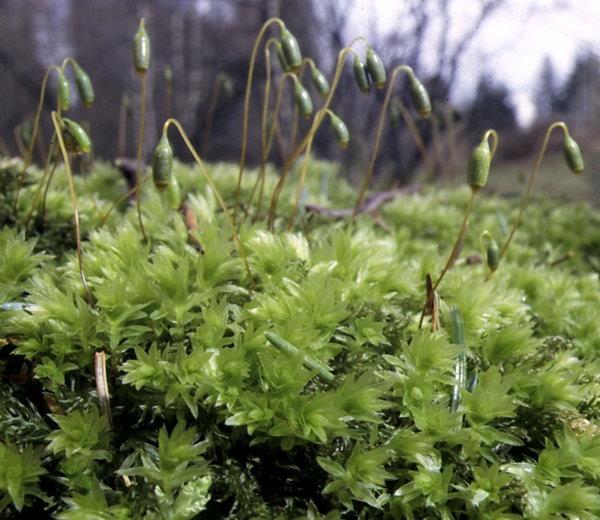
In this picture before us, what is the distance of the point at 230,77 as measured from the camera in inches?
269

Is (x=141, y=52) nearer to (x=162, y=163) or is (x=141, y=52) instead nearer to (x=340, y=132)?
(x=162, y=163)

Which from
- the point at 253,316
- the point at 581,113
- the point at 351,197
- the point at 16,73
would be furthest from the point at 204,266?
the point at 16,73

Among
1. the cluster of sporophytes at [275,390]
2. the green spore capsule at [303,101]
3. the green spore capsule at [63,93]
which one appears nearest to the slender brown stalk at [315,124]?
the green spore capsule at [303,101]

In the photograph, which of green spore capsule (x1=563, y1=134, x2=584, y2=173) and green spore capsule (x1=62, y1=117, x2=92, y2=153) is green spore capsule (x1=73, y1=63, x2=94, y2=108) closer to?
green spore capsule (x1=62, y1=117, x2=92, y2=153)

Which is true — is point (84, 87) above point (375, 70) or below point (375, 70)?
below

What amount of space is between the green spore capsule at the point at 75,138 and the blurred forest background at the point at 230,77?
11.1 feet

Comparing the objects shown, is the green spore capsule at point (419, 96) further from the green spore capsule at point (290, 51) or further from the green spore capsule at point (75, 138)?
the green spore capsule at point (75, 138)

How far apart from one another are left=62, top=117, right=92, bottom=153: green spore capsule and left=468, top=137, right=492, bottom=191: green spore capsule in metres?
0.70

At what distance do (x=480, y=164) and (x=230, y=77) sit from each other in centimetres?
641

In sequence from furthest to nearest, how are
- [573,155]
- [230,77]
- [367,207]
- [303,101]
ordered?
[230,77] → [367,207] → [303,101] → [573,155]

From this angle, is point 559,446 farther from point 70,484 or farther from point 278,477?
point 70,484

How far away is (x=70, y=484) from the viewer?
73 centimetres

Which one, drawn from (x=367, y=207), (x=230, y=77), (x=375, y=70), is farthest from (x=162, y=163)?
(x=230, y=77)

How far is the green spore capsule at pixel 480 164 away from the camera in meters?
0.92
